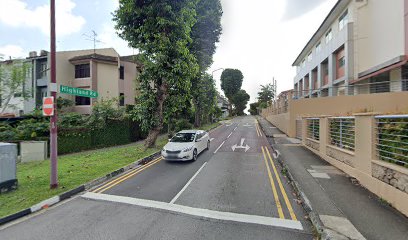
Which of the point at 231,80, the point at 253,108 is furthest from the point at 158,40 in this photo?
the point at 253,108

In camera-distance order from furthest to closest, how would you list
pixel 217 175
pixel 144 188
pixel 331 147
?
pixel 331 147
pixel 217 175
pixel 144 188

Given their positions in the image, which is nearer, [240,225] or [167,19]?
[240,225]

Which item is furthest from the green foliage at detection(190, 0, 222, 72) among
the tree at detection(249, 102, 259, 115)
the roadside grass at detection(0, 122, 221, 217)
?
the tree at detection(249, 102, 259, 115)

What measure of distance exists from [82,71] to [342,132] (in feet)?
86.3

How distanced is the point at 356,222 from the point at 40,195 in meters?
8.48

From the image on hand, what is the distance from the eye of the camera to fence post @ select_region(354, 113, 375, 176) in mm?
6748

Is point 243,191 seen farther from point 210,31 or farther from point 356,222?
point 210,31

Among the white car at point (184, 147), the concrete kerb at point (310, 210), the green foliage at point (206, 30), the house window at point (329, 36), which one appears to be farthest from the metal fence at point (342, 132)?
the house window at point (329, 36)

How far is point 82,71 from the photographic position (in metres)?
26.0

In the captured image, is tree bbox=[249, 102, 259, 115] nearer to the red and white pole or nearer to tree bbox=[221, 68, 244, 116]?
tree bbox=[221, 68, 244, 116]

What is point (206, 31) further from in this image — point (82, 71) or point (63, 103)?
point (63, 103)

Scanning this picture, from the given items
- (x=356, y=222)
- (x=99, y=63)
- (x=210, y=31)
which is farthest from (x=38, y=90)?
(x=356, y=222)

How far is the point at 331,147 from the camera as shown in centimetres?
1034

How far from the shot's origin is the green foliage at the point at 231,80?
6981 cm
